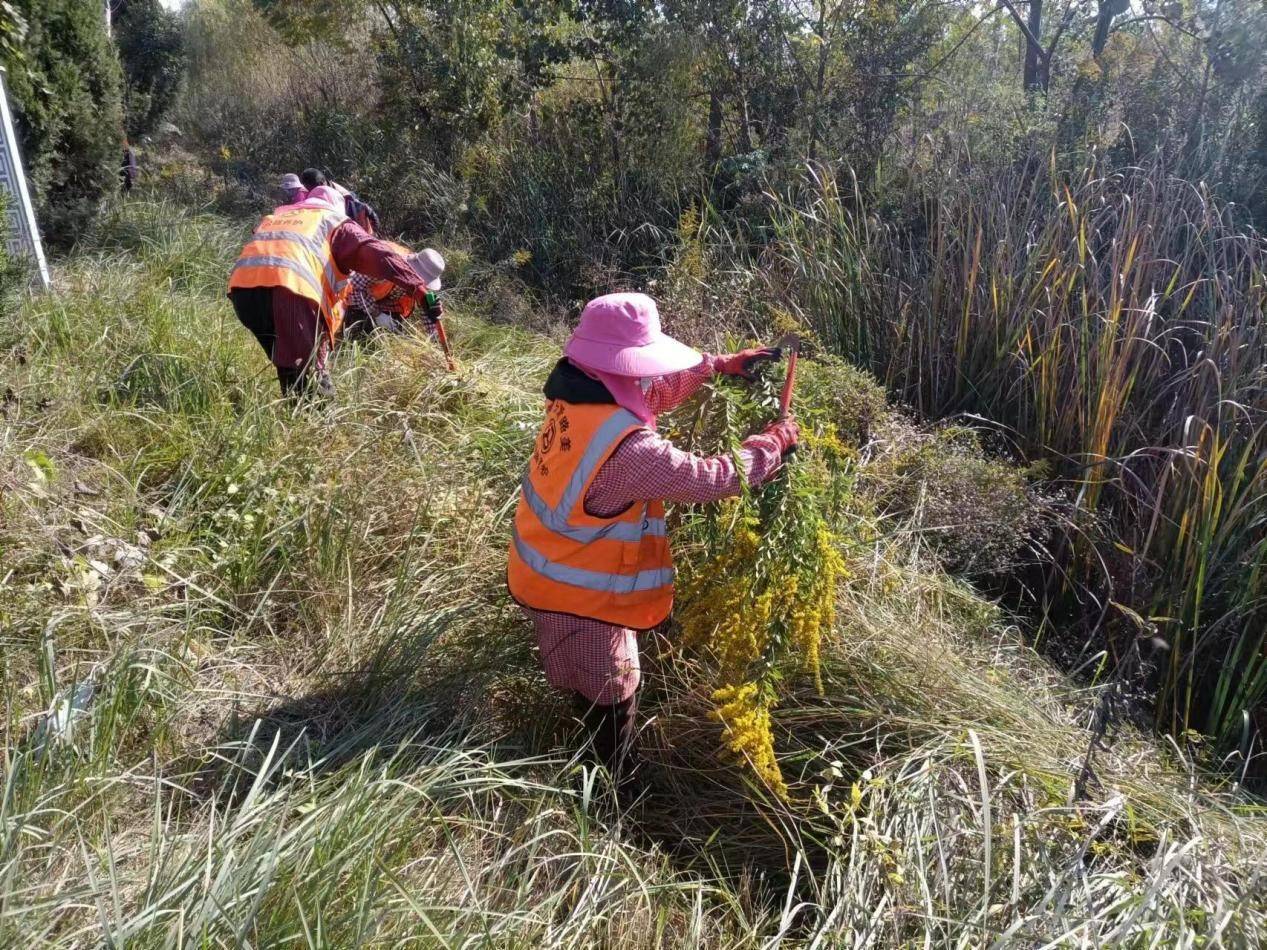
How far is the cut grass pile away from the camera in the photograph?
5.91ft

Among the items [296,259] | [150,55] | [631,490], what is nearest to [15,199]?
[296,259]

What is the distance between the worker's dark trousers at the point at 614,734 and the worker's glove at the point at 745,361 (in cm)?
92

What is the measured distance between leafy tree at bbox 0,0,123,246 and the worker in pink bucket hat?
20.1 ft

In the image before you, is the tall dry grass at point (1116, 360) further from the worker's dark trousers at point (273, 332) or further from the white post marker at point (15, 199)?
the white post marker at point (15, 199)

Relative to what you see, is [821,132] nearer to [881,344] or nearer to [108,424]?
[881,344]

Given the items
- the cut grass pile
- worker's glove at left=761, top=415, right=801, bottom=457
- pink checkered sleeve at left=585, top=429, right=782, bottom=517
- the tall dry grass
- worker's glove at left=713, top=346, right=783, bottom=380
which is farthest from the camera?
the tall dry grass

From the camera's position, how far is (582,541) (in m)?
2.28

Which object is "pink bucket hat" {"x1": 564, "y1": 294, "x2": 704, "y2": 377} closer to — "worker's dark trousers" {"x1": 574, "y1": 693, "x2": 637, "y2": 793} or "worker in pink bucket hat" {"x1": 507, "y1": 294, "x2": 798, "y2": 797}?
"worker in pink bucket hat" {"x1": 507, "y1": 294, "x2": 798, "y2": 797}

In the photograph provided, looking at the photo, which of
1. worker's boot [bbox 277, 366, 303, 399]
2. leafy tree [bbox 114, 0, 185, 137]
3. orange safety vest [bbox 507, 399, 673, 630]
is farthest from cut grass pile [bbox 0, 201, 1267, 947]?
leafy tree [bbox 114, 0, 185, 137]

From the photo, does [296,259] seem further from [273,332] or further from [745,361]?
[745,361]

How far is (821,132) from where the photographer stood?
6570 millimetres

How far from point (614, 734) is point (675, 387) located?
96 centimetres

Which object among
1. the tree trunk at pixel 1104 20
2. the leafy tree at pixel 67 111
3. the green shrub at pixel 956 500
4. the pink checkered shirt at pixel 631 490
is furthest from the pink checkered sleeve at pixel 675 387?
the tree trunk at pixel 1104 20

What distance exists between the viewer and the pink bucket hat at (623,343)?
2.18 m
